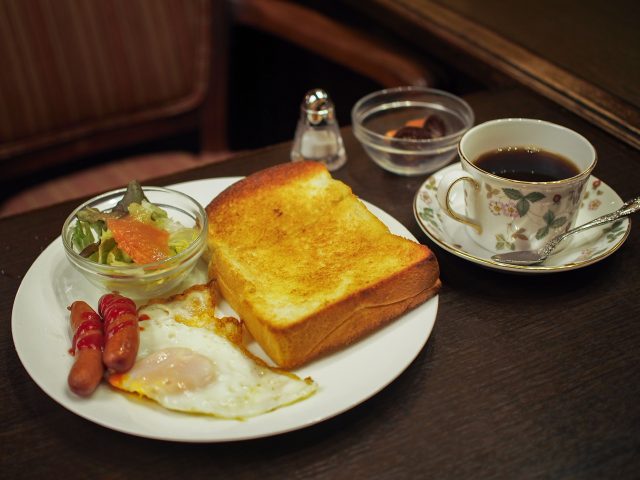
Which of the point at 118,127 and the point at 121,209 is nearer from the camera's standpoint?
the point at 121,209

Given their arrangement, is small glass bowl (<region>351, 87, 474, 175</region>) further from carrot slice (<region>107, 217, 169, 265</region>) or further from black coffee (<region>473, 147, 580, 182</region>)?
carrot slice (<region>107, 217, 169, 265</region>)

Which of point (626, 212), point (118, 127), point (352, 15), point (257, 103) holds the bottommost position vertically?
point (257, 103)

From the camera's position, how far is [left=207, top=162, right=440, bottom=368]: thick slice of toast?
1145 millimetres

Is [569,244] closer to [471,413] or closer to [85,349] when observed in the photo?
[471,413]

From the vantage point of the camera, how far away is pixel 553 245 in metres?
1.33

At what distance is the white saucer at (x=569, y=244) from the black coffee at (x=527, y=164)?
131 mm

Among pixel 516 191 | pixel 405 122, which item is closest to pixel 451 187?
pixel 516 191

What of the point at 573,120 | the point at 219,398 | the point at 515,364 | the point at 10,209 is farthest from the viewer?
the point at 10,209

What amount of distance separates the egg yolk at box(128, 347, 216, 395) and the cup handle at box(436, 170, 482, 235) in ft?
1.92

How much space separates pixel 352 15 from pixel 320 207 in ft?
6.05

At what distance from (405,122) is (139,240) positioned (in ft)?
3.04

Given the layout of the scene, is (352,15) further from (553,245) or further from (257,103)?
(553,245)

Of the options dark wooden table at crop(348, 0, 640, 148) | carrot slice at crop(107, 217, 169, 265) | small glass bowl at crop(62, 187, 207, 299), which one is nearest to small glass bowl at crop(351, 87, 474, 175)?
dark wooden table at crop(348, 0, 640, 148)

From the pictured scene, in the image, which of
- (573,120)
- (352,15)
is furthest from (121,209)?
(352,15)
